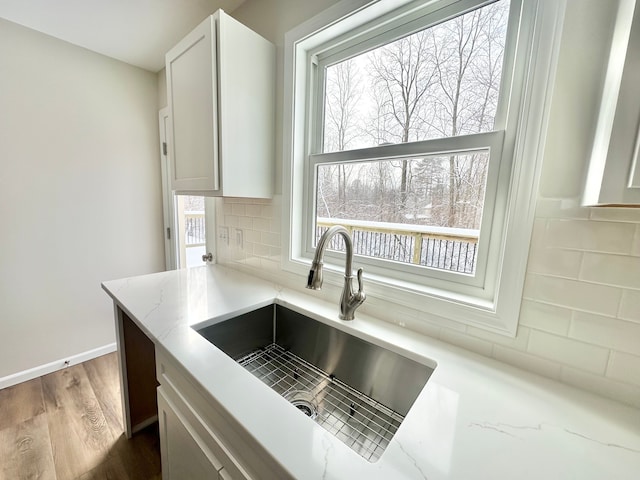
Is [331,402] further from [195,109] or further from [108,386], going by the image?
[108,386]

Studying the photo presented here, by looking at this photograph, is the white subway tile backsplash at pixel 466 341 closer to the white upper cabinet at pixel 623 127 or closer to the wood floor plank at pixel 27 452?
the white upper cabinet at pixel 623 127

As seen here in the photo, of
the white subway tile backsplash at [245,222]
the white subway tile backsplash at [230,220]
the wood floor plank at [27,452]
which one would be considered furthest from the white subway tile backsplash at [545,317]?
the wood floor plank at [27,452]

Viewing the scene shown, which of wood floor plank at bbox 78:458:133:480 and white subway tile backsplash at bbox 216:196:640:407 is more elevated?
white subway tile backsplash at bbox 216:196:640:407

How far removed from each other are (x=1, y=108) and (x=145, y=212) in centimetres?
97

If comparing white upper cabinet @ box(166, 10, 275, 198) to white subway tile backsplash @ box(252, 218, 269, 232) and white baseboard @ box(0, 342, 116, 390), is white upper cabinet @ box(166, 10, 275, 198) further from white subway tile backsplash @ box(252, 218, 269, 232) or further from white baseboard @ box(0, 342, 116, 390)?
white baseboard @ box(0, 342, 116, 390)

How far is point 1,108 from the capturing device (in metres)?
1.59

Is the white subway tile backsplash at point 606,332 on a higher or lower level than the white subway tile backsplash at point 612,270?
lower

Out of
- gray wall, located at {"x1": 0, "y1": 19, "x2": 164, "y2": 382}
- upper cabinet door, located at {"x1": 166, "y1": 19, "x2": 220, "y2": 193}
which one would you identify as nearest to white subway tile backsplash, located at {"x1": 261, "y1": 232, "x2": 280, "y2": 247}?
upper cabinet door, located at {"x1": 166, "y1": 19, "x2": 220, "y2": 193}

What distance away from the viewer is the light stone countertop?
0.45 meters

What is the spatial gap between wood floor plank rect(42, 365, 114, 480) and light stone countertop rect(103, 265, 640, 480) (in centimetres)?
105

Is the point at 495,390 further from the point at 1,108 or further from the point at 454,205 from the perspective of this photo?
the point at 1,108

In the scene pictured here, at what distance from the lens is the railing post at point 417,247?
1.06 m

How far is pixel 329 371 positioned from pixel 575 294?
788mm

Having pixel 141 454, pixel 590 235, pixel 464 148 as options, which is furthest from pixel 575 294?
pixel 141 454
